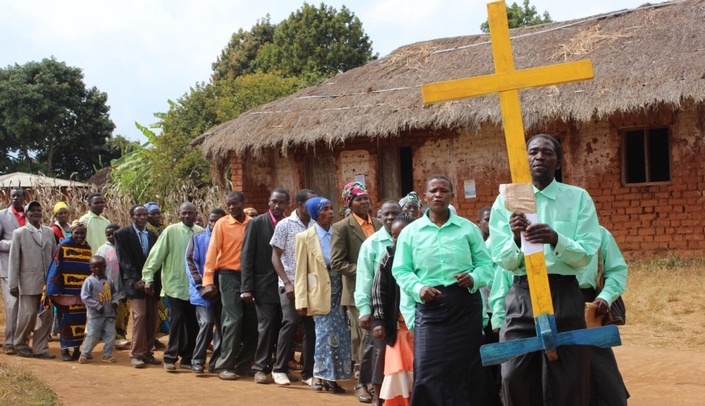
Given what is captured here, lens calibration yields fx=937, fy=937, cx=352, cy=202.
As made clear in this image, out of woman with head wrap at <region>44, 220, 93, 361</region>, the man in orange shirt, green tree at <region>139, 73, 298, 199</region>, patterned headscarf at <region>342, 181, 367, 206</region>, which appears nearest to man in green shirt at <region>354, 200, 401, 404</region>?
patterned headscarf at <region>342, 181, 367, 206</region>

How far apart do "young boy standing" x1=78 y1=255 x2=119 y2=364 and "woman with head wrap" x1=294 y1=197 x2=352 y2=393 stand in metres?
2.82

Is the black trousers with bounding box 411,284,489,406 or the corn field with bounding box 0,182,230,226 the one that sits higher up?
the corn field with bounding box 0,182,230,226

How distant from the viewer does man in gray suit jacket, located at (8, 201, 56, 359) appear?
33.5 feet

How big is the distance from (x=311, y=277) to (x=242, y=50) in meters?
31.9

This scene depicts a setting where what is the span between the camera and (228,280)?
352 inches

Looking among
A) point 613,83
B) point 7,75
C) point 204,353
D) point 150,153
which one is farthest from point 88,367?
point 7,75

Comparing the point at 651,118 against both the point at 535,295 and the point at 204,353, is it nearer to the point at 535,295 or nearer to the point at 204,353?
the point at 204,353

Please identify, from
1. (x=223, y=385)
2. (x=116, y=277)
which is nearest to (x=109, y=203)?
(x=116, y=277)

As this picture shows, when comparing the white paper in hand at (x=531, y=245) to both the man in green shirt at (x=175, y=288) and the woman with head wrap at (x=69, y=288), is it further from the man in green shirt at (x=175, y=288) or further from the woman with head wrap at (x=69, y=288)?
the woman with head wrap at (x=69, y=288)

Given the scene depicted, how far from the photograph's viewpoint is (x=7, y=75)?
36.4 m

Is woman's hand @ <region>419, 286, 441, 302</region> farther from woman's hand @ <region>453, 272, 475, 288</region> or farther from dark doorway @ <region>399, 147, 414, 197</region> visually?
dark doorway @ <region>399, 147, 414, 197</region>

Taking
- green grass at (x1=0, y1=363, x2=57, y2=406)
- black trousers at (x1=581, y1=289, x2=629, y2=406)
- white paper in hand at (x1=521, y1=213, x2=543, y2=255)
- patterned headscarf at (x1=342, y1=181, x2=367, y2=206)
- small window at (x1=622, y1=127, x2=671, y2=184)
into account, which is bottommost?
green grass at (x1=0, y1=363, x2=57, y2=406)

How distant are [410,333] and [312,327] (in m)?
2.22

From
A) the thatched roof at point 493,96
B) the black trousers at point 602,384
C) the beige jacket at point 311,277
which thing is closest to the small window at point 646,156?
the thatched roof at point 493,96
